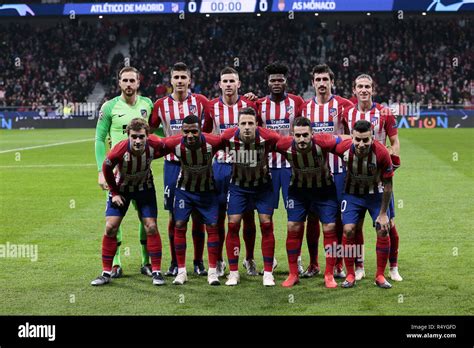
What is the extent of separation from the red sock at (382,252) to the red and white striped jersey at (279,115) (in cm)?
139

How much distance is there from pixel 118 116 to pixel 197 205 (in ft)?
4.60

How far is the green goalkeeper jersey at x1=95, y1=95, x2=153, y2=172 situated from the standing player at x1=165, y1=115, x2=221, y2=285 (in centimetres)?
79

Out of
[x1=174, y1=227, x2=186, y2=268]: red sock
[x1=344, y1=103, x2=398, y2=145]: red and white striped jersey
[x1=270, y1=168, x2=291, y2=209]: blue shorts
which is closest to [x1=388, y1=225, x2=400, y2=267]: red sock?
[x1=344, y1=103, x2=398, y2=145]: red and white striped jersey

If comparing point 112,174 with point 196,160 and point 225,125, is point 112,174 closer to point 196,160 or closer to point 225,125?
point 196,160

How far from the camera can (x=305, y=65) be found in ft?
145

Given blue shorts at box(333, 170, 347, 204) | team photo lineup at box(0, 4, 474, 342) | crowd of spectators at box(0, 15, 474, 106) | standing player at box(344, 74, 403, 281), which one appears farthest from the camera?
crowd of spectators at box(0, 15, 474, 106)

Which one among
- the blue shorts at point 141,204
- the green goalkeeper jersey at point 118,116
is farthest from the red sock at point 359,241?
the green goalkeeper jersey at point 118,116

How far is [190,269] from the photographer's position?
340 inches

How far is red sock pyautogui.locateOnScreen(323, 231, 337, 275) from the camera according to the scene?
25.6ft

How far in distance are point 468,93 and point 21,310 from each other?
120 ft

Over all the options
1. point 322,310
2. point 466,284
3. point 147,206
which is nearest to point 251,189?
point 147,206

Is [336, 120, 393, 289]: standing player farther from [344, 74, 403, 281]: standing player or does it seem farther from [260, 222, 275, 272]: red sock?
[260, 222, 275, 272]: red sock

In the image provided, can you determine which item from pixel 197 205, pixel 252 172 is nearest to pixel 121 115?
pixel 197 205

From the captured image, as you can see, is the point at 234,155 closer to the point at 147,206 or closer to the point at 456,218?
the point at 147,206
